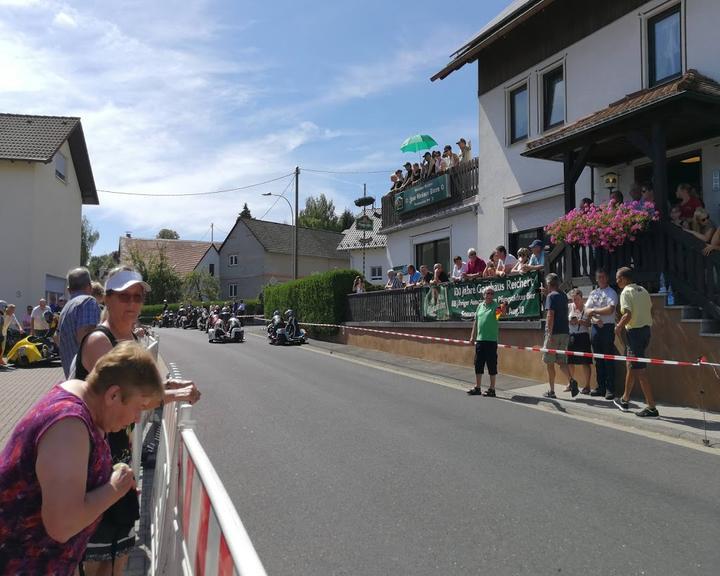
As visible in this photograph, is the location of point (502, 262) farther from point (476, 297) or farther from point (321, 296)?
point (321, 296)

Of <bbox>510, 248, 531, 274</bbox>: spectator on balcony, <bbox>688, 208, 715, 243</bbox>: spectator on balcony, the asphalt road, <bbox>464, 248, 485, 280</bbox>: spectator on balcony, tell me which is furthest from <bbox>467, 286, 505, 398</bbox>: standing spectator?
<bbox>464, 248, 485, 280</bbox>: spectator on balcony

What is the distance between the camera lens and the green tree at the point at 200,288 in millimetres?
59844

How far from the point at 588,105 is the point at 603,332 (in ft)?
22.9

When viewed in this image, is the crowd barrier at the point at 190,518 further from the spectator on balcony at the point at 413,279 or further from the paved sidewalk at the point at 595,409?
the spectator on balcony at the point at 413,279

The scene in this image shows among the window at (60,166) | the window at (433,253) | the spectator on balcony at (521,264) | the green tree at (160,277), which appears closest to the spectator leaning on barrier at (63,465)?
the spectator on balcony at (521,264)

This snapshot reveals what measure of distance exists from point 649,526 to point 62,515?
4176mm

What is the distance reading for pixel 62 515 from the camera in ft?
6.45

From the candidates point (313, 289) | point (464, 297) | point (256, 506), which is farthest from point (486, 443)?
point (313, 289)

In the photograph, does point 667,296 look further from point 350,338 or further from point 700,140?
point 350,338

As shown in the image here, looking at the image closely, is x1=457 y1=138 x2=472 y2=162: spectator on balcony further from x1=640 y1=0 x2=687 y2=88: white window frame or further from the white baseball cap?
the white baseball cap

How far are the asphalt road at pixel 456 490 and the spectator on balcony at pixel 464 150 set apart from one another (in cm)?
1179

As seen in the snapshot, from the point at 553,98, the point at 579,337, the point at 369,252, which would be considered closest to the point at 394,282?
the point at 553,98

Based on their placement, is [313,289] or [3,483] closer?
[3,483]

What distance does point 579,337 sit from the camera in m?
10.5
